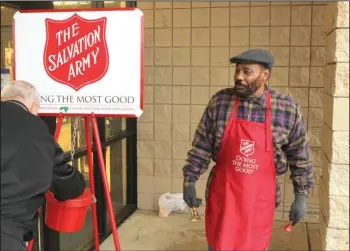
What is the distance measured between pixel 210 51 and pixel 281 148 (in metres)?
1.98

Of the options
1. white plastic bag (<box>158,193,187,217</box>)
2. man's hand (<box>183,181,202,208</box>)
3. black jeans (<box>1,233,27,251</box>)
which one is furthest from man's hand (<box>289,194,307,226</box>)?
white plastic bag (<box>158,193,187,217</box>)

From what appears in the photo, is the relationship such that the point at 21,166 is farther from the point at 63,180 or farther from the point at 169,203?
the point at 169,203

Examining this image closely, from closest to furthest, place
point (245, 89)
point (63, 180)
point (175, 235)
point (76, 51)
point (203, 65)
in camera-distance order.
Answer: point (63, 180) → point (245, 89) → point (76, 51) → point (175, 235) → point (203, 65)

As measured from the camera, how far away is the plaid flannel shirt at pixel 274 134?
2377mm

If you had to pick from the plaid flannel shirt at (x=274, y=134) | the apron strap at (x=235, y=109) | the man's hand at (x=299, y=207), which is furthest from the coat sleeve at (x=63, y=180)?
the man's hand at (x=299, y=207)

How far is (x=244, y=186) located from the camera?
234 cm

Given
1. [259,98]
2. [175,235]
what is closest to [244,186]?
[259,98]

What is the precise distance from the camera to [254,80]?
2.37 meters

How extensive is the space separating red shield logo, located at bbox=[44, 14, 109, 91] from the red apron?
2.51 feet

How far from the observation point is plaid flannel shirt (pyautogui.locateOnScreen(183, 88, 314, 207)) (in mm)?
2377

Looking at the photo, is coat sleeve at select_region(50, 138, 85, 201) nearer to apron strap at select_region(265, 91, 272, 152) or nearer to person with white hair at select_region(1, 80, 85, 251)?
person with white hair at select_region(1, 80, 85, 251)

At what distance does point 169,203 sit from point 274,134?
2250 mm

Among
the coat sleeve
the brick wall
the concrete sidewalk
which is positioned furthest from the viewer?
the brick wall

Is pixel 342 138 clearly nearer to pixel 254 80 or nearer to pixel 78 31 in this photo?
pixel 254 80
